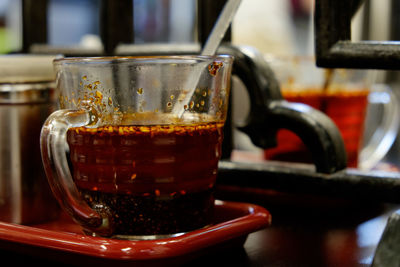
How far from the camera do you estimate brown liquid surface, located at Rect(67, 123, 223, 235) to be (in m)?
0.48

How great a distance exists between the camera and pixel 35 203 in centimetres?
61

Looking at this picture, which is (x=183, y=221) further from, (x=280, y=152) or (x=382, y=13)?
(x=382, y=13)

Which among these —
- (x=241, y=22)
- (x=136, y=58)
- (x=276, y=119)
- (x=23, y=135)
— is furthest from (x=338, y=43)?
(x=241, y=22)

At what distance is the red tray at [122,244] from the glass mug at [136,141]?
3cm

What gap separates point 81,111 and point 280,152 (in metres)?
0.44

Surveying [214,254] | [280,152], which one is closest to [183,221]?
[214,254]

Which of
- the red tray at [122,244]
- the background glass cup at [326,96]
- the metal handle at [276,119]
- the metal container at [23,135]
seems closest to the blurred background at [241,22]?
the background glass cup at [326,96]

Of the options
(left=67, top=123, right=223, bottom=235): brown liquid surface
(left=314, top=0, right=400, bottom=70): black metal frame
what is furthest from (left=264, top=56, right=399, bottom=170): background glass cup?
(left=67, top=123, right=223, bottom=235): brown liquid surface

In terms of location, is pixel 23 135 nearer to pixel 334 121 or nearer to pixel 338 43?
pixel 338 43

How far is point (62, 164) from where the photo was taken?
46 centimetres

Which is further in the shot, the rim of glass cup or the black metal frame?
the black metal frame

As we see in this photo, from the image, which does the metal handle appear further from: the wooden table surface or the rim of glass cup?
the rim of glass cup

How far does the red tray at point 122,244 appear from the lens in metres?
0.43

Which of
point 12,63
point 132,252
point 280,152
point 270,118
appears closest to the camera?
point 132,252
